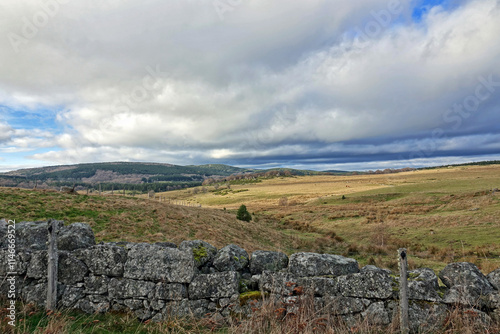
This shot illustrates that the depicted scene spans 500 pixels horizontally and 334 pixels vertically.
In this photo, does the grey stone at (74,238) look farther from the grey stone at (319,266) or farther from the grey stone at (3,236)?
the grey stone at (319,266)

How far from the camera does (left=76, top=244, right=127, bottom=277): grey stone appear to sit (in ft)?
19.8

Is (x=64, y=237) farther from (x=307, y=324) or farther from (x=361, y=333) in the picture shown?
(x=361, y=333)

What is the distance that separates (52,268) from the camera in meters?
5.86

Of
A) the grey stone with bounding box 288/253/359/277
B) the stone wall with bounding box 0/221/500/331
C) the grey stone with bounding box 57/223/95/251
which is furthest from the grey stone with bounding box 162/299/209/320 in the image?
the grey stone with bounding box 57/223/95/251

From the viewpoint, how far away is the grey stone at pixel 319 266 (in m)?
5.69

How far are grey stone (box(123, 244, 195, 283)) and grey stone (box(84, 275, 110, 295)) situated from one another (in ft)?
1.87

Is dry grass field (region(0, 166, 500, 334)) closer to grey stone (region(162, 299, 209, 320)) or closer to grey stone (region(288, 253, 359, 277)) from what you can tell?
grey stone (region(162, 299, 209, 320))

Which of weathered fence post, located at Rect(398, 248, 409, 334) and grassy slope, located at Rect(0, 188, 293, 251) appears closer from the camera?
weathered fence post, located at Rect(398, 248, 409, 334)

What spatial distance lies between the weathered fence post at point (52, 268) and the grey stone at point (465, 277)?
8819mm

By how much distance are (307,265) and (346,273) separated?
0.89 meters

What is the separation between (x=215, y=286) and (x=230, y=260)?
0.68 metres

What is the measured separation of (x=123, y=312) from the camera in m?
5.82

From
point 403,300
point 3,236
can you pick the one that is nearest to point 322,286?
point 403,300

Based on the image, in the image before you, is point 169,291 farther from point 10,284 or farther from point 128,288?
point 10,284
